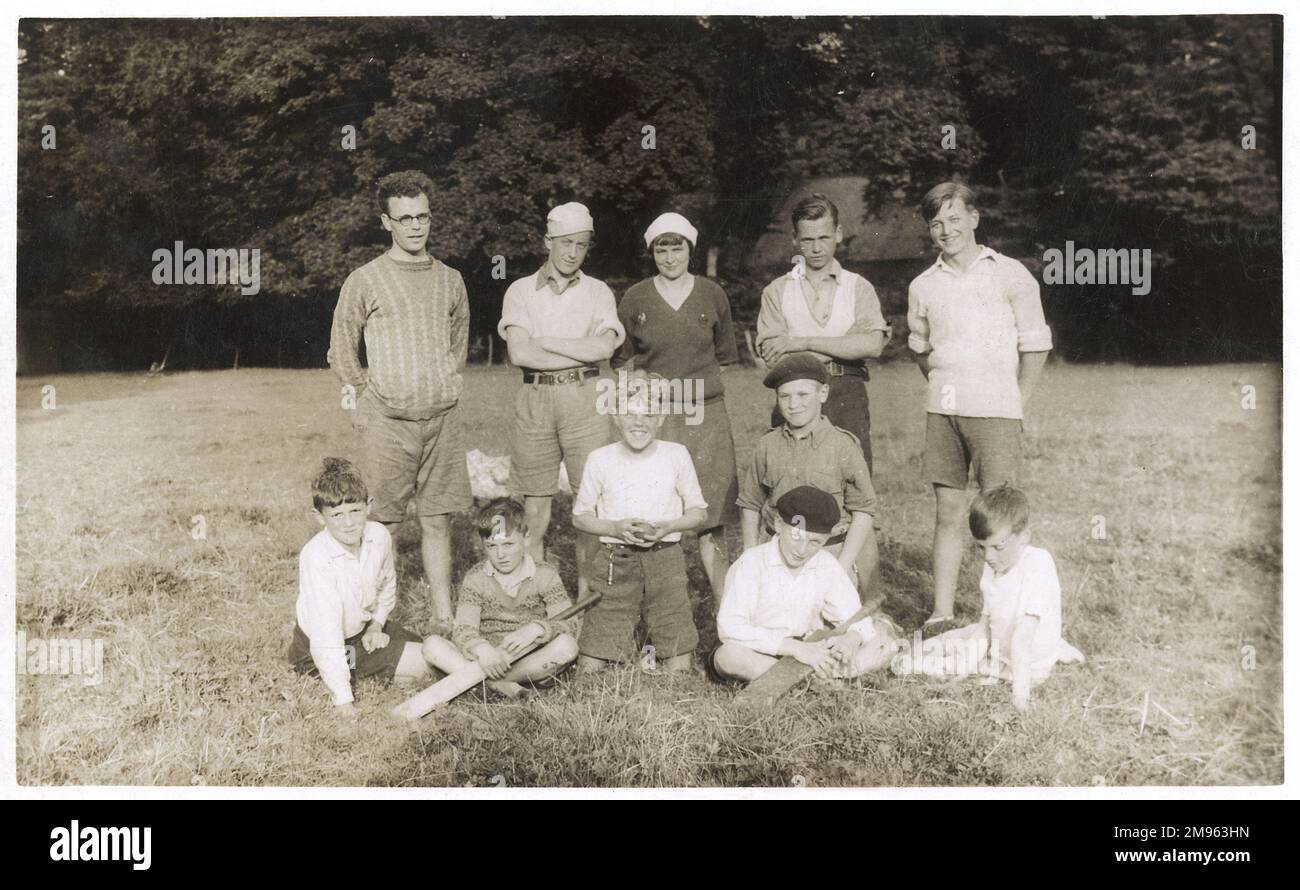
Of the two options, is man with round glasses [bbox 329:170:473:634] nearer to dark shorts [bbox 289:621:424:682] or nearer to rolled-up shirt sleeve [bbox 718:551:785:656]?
dark shorts [bbox 289:621:424:682]

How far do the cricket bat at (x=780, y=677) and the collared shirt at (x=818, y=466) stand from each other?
16.7 inches

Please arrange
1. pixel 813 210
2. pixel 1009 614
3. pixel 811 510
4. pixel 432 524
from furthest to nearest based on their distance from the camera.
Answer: pixel 432 524 → pixel 813 210 → pixel 1009 614 → pixel 811 510

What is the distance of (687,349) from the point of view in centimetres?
455

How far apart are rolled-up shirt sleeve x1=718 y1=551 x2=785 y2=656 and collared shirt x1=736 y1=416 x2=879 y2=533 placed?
9.6 inches

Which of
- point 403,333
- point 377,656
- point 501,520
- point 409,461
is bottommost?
A: point 377,656

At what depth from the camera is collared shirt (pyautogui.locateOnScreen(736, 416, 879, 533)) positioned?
4.36 metres

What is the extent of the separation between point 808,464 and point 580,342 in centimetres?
112

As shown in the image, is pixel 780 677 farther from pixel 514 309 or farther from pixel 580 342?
pixel 514 309

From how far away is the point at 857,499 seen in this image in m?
4.39

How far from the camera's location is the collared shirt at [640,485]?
435 centimetres

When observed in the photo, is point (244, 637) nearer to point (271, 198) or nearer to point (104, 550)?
point (104, 550)

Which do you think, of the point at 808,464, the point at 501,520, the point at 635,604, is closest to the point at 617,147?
the point at 808,464
